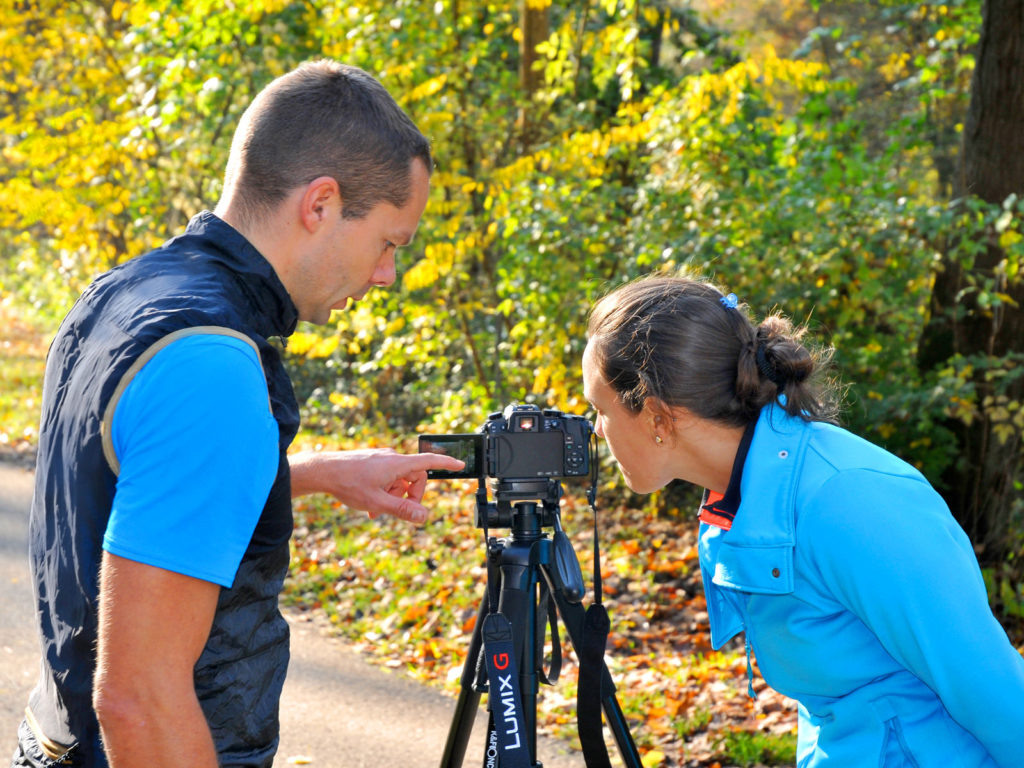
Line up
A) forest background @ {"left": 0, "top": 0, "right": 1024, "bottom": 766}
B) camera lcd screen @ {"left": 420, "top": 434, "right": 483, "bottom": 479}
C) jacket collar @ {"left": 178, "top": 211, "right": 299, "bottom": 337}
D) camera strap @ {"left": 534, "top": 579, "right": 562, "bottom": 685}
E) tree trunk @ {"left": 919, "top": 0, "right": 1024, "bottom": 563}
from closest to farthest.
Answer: jacket collar @ {"left": 178, "top": 211, "right": 299, "bottom": 337} → camera lcd screen @ {"left": 420, "top": 434, "right": 483, "bottom": 479} → camera strap @ {"left": 534, "top": 579, "right": 562, "bottom": 685} → forest background @ {"left": 0, "top": 0, "right": 1024, "bottom": 766} → tree trunk @ {"left": 919, "top": 0, "right": 1024, "bottom": 563}

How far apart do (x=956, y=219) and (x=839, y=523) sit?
422 cm

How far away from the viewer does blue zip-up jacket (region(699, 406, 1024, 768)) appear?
5.64ft

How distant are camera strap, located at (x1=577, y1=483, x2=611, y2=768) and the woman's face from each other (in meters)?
0.39

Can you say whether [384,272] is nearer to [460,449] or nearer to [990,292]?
[460,449]

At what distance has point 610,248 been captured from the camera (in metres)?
7.09

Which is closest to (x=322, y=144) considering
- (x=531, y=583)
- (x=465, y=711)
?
(x=531, y=583)

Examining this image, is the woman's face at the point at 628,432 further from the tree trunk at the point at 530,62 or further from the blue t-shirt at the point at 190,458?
the tree trunk at the point at 530,62

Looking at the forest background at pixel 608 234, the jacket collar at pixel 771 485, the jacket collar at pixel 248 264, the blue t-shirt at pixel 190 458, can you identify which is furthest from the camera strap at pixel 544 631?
the blue t-shirt at pixel 190 458

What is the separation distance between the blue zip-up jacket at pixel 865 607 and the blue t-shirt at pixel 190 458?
3.34 feet

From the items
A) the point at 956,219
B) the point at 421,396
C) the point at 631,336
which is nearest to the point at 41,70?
the point at 421,396

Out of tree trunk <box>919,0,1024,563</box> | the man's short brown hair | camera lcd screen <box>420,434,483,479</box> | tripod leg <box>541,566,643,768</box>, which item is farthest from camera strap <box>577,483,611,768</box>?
tree trunk <box>919,0,1024,563</box>

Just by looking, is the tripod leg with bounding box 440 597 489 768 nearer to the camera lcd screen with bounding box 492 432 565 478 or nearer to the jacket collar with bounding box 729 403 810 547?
the camera lcd screen with bounding box 492 432 565 478

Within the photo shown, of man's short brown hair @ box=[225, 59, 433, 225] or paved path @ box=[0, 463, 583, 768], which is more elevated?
man's short brown hair @ box=[225, 59, 433, 225]

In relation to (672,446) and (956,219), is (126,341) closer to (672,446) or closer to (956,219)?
(672,446)
